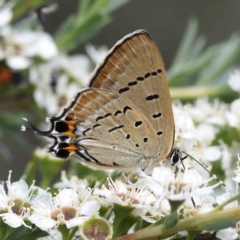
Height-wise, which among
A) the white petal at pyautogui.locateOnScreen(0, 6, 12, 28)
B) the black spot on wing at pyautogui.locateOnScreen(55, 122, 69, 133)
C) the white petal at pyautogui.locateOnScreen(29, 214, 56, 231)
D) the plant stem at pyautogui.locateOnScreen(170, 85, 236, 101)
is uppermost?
the white petal at pyautogui.locateOnScreen(0, 6, 12, 28)

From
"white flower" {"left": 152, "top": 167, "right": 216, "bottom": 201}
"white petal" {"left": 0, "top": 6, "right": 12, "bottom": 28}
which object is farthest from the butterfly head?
"white petal" {"left": 0, "top": 6, "right": 12, "bottom": 28}

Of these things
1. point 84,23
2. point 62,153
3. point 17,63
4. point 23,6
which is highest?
point 23,6

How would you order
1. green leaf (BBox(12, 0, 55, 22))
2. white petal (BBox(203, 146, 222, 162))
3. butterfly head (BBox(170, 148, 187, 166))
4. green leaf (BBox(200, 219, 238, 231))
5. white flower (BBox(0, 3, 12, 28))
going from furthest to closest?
green leaf (BBox(12, 0, 55, 22))
white flower (BBox(0, 3, 12, 28))
white petal (BBox(203, 146, 222, 162))
butterfly head (BBox(170, 148, 187, 166))
green leaf (BBox(200, 219, 238, 231))

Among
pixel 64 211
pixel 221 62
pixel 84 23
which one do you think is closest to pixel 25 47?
pixel 84 23

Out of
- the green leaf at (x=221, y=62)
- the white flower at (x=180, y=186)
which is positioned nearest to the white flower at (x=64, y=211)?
the white flower at (x=180, y=186)

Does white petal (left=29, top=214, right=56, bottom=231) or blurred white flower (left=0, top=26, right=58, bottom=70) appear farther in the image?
blurred white flower (left=0, top=26, right=58, bottom=70)

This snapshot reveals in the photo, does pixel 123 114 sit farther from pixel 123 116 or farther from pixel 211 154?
pixel 211 154

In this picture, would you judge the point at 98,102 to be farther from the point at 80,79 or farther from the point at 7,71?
the point at 80,79

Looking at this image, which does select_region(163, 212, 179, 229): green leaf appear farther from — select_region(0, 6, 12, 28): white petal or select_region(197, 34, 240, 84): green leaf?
select_region(197, 34, 240, 84): green leaf
